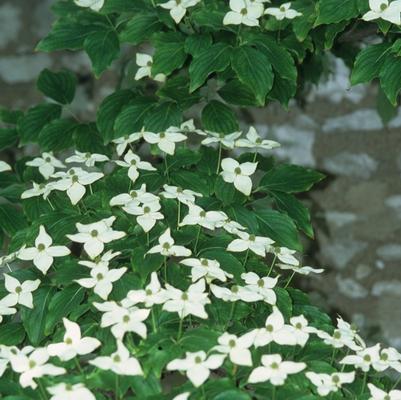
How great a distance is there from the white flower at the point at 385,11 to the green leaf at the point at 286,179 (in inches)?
11.4

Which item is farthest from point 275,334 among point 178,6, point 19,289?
point 178,6

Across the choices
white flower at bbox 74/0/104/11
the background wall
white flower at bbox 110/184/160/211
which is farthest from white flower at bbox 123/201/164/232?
the background wall

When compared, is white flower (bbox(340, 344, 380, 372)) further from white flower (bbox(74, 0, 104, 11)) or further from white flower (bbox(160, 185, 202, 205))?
white flower (bbox(74, 0, 104, 11))

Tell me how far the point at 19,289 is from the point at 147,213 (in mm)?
221

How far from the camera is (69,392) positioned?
1.07 meters

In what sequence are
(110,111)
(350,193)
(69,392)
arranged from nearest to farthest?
(69,392)
(110,111)
(350,193)

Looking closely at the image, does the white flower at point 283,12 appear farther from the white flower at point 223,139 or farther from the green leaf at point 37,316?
the green leaf at point 37,316

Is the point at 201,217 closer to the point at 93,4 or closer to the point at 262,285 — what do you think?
the point at 262,285

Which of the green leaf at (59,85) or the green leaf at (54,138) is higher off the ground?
the green leaf at (59,85)

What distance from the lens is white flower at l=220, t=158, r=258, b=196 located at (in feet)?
4.92

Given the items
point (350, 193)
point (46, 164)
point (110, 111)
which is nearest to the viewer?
point (46, 164)

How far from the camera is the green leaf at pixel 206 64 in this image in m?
1.60

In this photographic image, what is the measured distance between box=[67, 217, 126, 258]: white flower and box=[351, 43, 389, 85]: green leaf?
529mm

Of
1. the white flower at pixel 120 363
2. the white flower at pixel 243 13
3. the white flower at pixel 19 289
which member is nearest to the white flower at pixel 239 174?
the white flower at pixel 243 13
